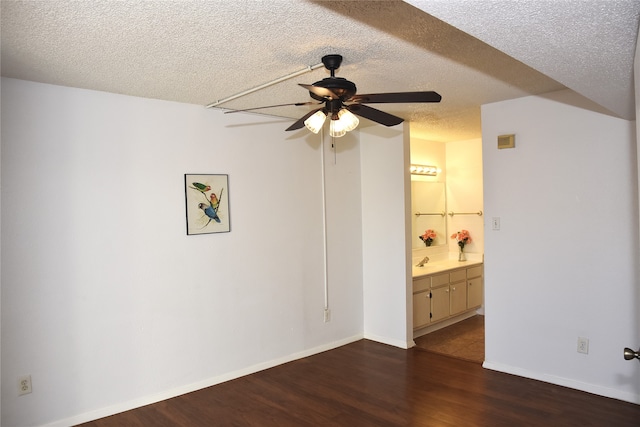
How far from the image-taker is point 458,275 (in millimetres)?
5504

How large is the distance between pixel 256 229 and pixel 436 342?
7.74 feet

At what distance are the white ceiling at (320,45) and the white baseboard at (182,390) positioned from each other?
2.32 metres

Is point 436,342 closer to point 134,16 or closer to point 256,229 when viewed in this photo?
point 256,229

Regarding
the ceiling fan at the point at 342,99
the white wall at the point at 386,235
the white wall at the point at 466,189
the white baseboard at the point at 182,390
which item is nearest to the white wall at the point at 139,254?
the white baseboard at the point at 182,390

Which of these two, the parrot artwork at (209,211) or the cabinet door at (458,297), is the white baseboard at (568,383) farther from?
the parrot artwork at (209,211)

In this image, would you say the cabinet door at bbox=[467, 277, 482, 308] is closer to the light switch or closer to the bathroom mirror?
the bathroom mirror

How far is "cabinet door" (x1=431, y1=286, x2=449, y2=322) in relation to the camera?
513 centimetres

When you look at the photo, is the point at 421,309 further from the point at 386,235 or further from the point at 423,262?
the point at 386,235

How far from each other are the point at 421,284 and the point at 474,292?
4.09ft

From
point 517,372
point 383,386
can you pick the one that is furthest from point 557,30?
point 517,372

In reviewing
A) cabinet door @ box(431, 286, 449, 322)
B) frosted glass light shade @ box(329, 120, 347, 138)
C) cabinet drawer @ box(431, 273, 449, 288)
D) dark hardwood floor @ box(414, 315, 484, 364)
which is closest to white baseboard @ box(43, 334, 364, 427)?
dark hardwood floor @ box(414, 315, 484, 364)

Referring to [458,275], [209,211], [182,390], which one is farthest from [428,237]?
[182,390]

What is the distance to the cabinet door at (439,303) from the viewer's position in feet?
16.8

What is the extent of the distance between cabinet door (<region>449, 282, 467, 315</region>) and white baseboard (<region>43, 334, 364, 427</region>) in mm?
1578
